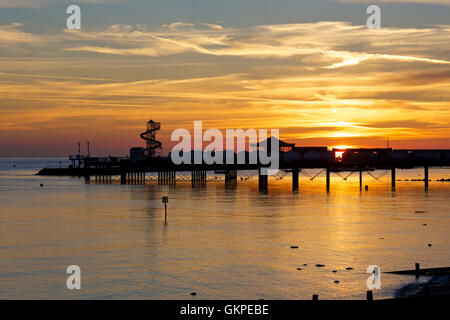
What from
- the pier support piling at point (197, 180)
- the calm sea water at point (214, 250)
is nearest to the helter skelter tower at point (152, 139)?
the pier support piling at point (197, 180)

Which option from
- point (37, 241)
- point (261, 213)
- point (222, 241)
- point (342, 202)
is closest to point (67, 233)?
point (37, 241)

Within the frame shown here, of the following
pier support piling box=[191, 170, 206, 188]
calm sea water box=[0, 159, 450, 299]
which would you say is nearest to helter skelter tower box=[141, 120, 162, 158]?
pier support piling box=[191, 170, 206, 188]

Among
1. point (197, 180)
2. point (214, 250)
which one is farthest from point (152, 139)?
point (214, 250)

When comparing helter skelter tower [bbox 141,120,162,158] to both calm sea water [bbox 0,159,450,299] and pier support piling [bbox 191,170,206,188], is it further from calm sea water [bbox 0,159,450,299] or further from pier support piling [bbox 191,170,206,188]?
calm sea water [bbox 0,159,450,299]

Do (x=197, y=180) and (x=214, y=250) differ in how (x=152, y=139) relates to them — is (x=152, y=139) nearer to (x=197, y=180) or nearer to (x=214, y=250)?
(x=197, y=180)

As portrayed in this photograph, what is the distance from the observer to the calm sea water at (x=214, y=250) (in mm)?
32688

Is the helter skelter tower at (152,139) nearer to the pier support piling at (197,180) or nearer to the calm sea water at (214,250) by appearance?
the pier support piling at (197,180)

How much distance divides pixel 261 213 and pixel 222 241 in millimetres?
24670

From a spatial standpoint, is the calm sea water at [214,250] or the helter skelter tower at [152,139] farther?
the helter skelter tower at [152,139]

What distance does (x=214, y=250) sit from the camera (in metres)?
45.0

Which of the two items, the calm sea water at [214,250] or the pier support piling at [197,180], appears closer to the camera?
the calm sea water at [214,250]

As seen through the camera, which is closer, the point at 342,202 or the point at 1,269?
the point at 1,269
